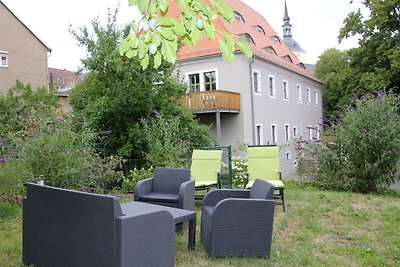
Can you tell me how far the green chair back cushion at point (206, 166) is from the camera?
7.54 metres

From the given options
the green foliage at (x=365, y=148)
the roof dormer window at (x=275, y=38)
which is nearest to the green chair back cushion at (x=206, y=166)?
the green foliage at (x=365, y=148)

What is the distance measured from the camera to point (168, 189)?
574 cm

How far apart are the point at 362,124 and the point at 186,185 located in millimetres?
6066

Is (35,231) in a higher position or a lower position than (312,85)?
lower

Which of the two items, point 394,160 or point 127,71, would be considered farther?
point 127,71

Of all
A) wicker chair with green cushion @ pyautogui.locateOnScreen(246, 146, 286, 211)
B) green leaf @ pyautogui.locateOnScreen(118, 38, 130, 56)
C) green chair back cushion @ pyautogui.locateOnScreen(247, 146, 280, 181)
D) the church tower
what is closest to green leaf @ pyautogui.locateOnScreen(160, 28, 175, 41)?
green leaf @ pyautogui.locateOnScreen(118, 38, 130, 56)

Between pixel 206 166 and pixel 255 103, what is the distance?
12682 millimetres

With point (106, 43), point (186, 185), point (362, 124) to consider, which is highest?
point (106, 43)

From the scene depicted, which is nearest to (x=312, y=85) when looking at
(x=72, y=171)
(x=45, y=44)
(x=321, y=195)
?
(x=45, y=44)

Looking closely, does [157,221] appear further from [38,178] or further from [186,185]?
[38,178]

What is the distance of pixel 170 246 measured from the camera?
3.27 meters

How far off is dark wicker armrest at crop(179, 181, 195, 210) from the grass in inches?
12.6

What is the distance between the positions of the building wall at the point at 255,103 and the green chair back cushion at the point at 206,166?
27.6ft

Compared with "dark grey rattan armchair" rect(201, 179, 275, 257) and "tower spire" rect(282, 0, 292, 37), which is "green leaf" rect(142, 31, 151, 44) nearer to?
"dark grey rattan armchair" rect(201, 179, 275, 257)
